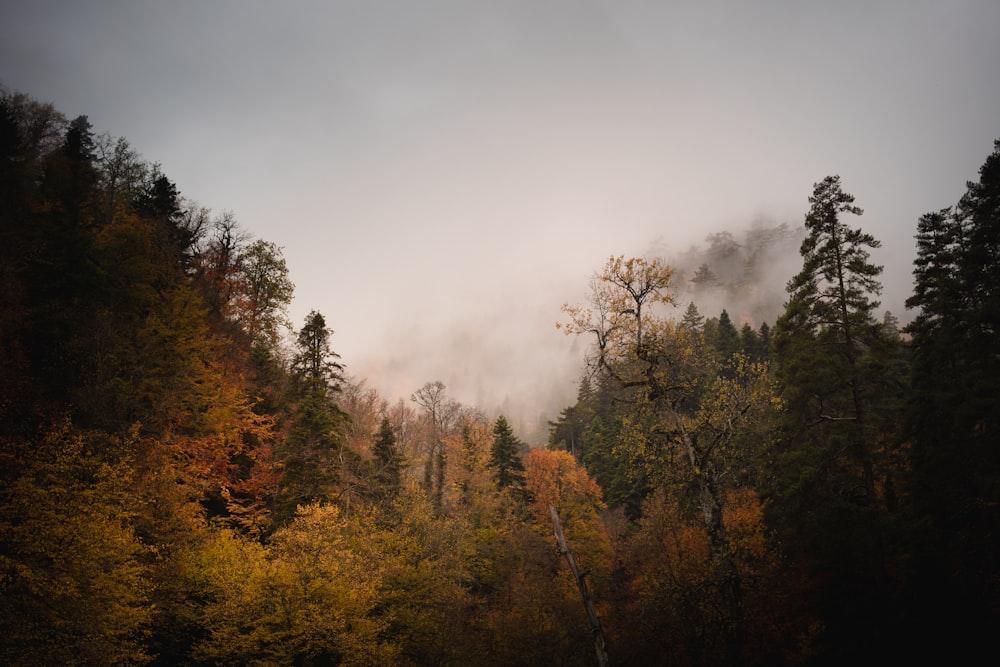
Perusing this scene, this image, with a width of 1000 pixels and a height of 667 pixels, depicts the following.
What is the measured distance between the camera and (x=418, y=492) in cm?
2842

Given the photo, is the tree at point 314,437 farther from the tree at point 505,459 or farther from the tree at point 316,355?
the tree at point 505,459

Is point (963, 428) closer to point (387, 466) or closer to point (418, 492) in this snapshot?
point (418, 492)

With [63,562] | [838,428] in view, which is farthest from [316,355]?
[838,428]

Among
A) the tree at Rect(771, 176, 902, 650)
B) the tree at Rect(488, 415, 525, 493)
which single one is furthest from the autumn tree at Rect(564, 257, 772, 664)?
the tree at Rect(488, 415, 525, 493)

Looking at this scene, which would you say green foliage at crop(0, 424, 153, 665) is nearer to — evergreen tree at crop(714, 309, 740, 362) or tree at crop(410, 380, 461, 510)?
tree at crop(410, 380, 461, 510)

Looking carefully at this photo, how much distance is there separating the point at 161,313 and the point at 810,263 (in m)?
30.6

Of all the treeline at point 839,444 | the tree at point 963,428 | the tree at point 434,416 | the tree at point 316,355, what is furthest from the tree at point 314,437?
the tree at point 963,428

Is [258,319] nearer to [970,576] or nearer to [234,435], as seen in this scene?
[234,435]

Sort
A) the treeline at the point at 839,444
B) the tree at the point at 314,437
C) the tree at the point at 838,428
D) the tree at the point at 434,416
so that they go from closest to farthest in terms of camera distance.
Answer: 1. the treeline at the point at 839,444
2. the tree at the point at 838,428
3. the tree at the point at 314,437
4. the tree at the point at 434,416

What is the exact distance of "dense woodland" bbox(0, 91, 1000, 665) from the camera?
11.8 meters

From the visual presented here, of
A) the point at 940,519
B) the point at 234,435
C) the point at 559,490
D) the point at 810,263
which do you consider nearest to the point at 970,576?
the point at 940,519

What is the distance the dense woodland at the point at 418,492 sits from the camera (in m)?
11.8

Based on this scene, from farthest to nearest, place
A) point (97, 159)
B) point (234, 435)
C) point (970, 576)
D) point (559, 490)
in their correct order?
point (559, 490)
point (97, 159)
point (234, 435)
point (970, 576)

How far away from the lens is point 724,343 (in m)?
54.6
